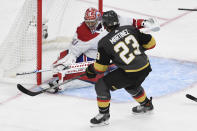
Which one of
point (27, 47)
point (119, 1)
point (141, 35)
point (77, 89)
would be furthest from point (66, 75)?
point (119, 1)

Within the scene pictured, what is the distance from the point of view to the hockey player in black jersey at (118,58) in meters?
4.55

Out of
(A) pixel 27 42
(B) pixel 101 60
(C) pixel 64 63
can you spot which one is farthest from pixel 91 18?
(B) pixel 101 60

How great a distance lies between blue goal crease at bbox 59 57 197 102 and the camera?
18.1ft

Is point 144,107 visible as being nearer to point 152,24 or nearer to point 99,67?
point 99,67

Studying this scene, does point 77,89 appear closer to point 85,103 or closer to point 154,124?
point 85,103

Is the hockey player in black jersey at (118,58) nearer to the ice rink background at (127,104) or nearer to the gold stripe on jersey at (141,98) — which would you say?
the gold stripe on jersey at (141,98)

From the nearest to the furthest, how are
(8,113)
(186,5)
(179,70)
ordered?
(8,113)
(179,70)
(186,5)

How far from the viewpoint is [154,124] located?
4.82 metres

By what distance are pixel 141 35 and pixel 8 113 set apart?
1394 mm

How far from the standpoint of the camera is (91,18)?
5.45 meters

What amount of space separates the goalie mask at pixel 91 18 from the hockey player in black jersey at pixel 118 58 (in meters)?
0.80

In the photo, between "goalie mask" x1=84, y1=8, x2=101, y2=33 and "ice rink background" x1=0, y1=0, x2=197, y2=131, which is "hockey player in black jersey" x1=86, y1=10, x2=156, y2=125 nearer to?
"ice rink background" x1=0, y1=0, x2=197, y2=131

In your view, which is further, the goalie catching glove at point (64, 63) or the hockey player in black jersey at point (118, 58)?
the goalie catching glove at point (64, 63)

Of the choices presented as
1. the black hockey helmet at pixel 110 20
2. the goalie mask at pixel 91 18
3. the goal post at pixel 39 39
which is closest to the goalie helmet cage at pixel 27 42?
the goal post at pixel 39 39
